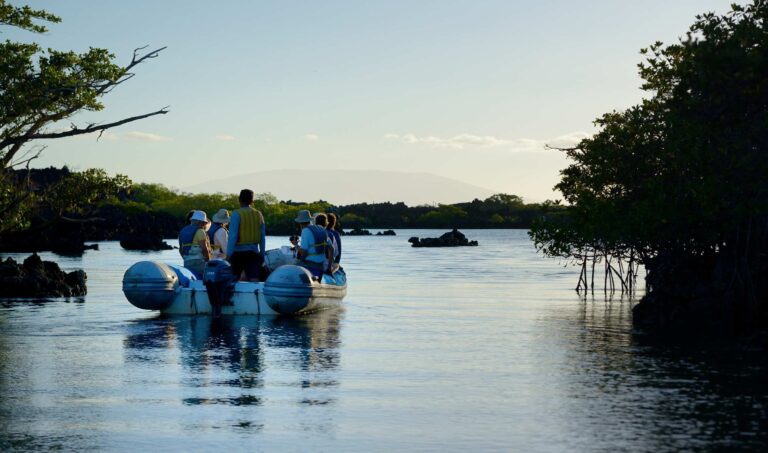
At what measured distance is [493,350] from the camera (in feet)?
55.5

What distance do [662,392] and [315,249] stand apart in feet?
40.0

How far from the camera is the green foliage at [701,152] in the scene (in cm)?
1973

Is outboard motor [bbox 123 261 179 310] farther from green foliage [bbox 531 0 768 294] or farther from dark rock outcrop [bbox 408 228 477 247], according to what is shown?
dark rock outcrop [bbox 408 228 477 247]

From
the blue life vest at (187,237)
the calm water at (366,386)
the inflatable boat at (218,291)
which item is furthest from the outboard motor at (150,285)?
the blue life vest at (187,237)

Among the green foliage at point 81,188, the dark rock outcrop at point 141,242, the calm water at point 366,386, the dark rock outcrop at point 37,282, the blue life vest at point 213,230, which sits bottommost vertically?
the calm water at point 366,386

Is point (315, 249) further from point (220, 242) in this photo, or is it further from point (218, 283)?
point (218, 283)

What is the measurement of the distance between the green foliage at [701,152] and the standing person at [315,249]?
668cm

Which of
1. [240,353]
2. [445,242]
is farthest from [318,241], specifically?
[445,242]

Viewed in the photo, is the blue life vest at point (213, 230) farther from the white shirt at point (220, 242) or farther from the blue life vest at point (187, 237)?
the blue life vest at point (187, 237)

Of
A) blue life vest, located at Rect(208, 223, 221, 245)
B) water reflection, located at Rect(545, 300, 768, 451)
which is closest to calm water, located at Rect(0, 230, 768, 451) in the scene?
water reflection, located at Rect(545, 300, 768, 451)

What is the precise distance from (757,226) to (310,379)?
1141 centimetres

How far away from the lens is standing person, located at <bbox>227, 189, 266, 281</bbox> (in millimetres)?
21594

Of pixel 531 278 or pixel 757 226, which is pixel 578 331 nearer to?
pixel 757 226

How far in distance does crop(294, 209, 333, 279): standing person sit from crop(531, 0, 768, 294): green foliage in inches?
263
